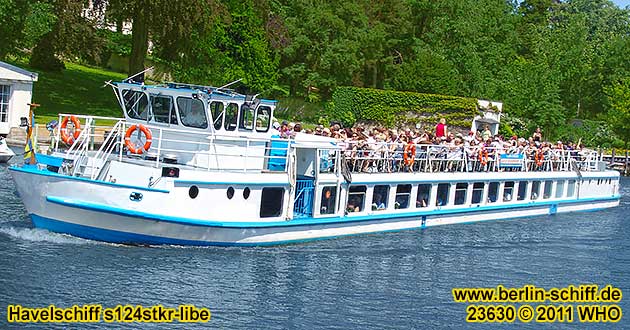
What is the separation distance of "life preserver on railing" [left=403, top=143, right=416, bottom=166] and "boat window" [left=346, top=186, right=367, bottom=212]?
234 centimetres

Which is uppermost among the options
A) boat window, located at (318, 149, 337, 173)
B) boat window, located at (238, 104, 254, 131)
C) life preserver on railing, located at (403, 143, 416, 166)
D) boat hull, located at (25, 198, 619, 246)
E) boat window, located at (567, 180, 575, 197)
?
boat window, located at (238, 104, 254, 131)

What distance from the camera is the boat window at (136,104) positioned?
84.5 ft

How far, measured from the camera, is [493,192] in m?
36.8

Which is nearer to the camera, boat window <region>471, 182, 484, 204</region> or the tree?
boat window <region>471, 182, 484, 204</region>

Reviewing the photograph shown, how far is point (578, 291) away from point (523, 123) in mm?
53473

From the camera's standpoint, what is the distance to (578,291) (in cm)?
2480

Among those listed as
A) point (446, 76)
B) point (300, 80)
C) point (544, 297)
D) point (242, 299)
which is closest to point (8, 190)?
point (242, 299)

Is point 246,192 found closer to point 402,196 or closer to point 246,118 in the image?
point 246,118

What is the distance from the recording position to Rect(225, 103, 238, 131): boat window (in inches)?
1003

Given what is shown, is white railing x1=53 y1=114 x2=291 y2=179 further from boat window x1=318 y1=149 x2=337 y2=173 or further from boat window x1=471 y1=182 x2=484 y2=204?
boat window x1=471 y1=182 x2=484 y2=204

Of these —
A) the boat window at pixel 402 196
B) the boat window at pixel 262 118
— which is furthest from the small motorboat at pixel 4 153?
the boat window at pixel 402 196

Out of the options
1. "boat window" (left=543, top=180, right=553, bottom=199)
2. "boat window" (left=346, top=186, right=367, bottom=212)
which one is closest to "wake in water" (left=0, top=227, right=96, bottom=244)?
"boat window" (left=346, top=186, right=367, bottom=212)

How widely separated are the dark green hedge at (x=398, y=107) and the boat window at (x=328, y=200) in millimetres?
44464

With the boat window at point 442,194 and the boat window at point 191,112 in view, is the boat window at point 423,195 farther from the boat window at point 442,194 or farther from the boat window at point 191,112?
the boat window at point 191,112
